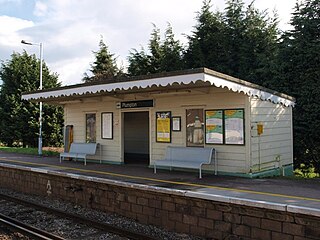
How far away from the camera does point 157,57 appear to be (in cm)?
2241

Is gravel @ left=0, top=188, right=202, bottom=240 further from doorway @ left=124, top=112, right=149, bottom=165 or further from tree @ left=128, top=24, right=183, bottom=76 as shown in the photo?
tree @ left=128, top=24, right=183, bottom=76

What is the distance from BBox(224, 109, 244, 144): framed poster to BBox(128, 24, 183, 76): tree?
1057 cm

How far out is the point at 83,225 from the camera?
23.9ft

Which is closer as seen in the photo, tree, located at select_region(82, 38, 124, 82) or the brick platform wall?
the brick platform wall

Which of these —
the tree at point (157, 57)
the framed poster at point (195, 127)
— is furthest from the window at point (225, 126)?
the tree at point (157, 57)

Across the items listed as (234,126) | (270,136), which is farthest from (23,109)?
(270,136)

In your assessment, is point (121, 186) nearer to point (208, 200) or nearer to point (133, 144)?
point (208, 200)

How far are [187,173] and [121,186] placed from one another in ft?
8.60

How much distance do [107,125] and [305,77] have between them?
772 cm

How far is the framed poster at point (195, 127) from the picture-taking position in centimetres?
997

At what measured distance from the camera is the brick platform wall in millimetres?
5258

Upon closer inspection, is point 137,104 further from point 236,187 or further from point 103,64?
point 103,64

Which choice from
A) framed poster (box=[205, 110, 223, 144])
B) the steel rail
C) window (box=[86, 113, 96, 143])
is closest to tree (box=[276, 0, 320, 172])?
framed poster (box=[205, 110, 223, 144])

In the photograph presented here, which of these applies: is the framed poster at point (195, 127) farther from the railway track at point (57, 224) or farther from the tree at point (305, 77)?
the tree at point (305, 77)
